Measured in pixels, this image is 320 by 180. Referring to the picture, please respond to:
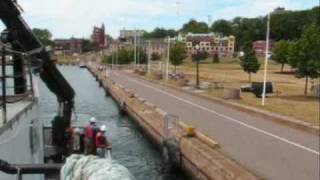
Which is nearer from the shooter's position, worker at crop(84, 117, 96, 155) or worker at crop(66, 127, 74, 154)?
worker at crop(84, 117, 96, 155)

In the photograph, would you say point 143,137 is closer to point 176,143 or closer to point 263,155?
point 176,143

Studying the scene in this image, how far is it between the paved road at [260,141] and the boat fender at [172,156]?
1.77 metres

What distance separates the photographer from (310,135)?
89.5 feet

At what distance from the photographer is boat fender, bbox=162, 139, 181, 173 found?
88.6 feet

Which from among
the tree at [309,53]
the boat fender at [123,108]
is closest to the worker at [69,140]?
the tree at [309,53]

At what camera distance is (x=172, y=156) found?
1092 inches

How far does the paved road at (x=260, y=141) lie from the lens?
65.7 ft

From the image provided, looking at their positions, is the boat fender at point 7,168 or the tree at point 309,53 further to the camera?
the tree at point 309,53

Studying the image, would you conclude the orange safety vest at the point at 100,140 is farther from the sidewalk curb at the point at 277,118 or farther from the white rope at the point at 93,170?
the white rope at the point at 93,170

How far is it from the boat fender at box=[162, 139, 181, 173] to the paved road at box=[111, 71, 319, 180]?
177cm

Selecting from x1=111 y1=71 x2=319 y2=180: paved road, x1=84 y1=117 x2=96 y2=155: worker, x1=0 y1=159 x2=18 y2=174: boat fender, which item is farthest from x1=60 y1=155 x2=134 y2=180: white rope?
x1=84 y1=117 x2=96 y2=155: worker

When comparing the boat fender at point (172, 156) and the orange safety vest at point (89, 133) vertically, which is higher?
the orange safety vest at point (89, 133)

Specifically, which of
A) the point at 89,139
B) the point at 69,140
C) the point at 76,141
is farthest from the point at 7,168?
the point at 76,141

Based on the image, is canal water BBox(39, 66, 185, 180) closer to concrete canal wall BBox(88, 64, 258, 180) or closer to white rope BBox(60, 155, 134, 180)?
concrete canal wall BBox(88, 64, 258, 180)
